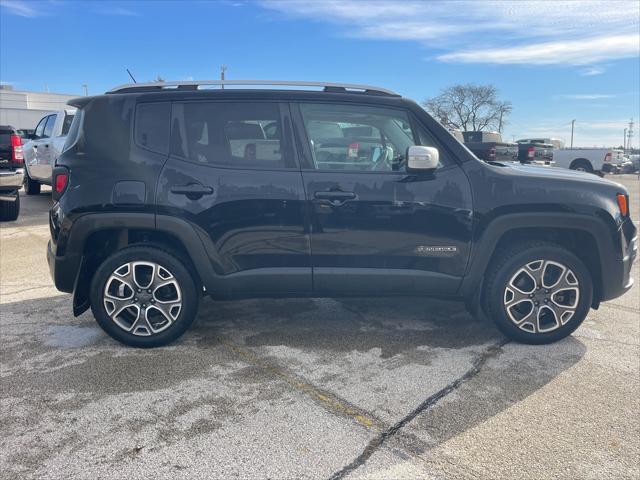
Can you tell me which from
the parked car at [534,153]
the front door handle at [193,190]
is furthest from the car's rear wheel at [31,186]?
the parked car at [534,153]

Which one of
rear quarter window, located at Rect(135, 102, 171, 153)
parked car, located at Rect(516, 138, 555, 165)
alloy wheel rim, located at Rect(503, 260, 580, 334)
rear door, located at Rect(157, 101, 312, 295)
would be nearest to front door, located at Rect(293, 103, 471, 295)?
rear door, located at Rect(157, 101, 312, 295)

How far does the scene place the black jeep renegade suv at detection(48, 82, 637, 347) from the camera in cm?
360

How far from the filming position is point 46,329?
415 cm

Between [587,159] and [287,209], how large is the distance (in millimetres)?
24171

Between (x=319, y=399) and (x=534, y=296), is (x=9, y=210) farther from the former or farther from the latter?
(x=534, y=296)

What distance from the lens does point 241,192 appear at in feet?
11.8

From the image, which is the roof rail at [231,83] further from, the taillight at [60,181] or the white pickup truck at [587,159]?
the white pickup truck at [587,159]

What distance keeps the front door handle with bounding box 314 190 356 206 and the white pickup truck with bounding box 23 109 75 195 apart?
7864 millimetres

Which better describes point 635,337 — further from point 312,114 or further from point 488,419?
point 312,114

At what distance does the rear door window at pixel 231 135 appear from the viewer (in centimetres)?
365

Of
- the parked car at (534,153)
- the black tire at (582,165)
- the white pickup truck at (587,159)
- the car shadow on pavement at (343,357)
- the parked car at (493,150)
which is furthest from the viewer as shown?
the black tire at (582,165)

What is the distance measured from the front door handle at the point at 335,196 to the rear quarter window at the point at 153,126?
44.9 inches

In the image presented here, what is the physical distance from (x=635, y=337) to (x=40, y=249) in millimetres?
7109

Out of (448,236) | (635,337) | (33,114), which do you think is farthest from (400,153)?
(33,114)
